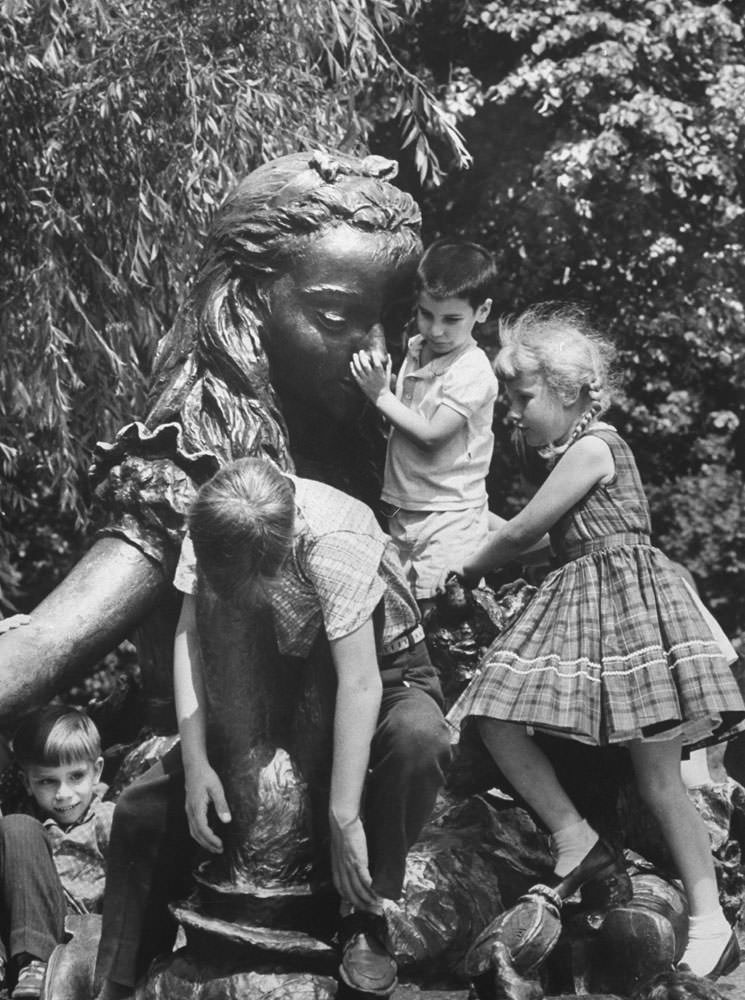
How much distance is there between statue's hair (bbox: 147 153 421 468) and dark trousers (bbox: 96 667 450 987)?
2.66 ft

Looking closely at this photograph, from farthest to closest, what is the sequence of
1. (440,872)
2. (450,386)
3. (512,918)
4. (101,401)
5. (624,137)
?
(624,137), (101,401), (450,386), (440,872), (512,918)

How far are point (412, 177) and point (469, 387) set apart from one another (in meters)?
7.08

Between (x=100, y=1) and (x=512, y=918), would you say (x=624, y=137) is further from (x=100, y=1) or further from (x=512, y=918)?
(x=512, y=918)

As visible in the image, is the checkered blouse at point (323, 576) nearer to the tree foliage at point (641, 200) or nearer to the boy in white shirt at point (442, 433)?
the boy in white shirt at point (442, 433)

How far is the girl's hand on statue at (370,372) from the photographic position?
380 cm

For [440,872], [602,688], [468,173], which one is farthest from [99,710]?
[468,173]

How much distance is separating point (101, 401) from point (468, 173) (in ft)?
13.3

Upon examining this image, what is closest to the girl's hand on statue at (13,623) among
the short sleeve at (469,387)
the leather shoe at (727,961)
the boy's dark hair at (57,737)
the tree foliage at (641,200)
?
the boy's dark hair at (57,737)

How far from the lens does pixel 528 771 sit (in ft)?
11.9

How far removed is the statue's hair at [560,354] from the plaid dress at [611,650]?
0.11 m

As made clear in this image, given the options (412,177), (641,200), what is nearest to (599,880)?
(641,200)

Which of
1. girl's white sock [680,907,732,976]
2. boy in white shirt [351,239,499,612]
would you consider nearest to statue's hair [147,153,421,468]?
boy in white shirt [351,239,499,612]

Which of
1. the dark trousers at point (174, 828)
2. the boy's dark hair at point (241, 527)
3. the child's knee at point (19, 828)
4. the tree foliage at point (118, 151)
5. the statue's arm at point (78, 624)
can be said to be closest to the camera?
the boy's dark hair at point (241, 527)

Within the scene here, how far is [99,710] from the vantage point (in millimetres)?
4531
